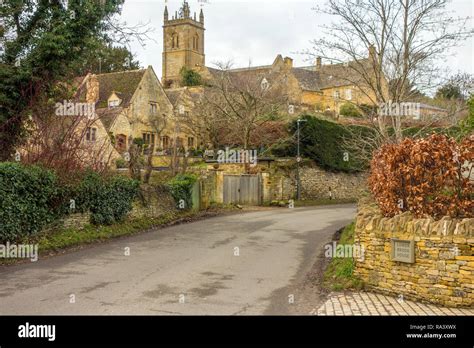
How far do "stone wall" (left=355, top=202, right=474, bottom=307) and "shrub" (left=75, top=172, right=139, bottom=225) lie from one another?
10.9m

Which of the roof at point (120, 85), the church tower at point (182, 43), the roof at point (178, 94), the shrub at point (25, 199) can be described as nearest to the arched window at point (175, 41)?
the church tower at point (182, 43)

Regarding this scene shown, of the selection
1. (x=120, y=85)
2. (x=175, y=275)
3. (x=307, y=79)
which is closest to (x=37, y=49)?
(x=175, y=275)

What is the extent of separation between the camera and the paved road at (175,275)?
32.4ft

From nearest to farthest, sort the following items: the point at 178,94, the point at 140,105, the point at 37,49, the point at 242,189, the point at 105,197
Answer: the point at 37,49 < the point at 105,197 < the point at 242,189 < the point at 140,105 < the point at 178,94

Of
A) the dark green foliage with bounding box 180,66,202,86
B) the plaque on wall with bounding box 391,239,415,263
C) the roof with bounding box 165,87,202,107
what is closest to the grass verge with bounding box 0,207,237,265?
the plaque on wall with bounding box 391,239,415,263

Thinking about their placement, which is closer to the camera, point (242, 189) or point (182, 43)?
point (242, 189)

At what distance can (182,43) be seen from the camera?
106 metres

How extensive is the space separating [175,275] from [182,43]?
98.6 meters

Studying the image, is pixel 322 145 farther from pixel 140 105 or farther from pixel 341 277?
pixel 341 277

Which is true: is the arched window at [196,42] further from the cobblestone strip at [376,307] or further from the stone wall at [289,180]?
the cobblestone strip at [376,307]

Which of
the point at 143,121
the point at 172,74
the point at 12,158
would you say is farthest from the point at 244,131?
the point at 172,74

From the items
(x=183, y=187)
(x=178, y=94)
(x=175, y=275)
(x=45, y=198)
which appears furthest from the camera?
(x=178, y=94)

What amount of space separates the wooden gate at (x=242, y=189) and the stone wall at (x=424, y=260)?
19.2 metres

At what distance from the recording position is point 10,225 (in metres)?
14.7
